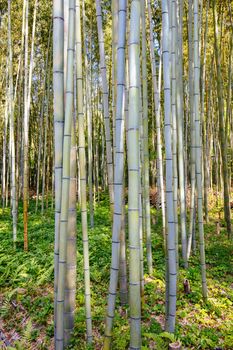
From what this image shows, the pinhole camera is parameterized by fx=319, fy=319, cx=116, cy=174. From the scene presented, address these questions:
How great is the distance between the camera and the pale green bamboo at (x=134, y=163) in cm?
130

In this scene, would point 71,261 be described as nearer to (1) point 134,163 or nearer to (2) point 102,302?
(2) point 102,302

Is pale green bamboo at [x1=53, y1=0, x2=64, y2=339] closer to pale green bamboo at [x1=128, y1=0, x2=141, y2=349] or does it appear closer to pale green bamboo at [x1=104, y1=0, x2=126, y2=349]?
pale green bamboo at [x1=104, y1=0, x2=126, y2=349]

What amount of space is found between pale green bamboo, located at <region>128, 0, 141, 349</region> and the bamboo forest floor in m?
0.50

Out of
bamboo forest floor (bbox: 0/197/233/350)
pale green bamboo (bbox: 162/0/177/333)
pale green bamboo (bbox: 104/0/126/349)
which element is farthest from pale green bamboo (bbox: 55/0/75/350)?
bamboo forest floor (bbox: 0/197/233/350)

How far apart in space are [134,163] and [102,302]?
5.34 feet

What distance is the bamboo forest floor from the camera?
83.7 inches

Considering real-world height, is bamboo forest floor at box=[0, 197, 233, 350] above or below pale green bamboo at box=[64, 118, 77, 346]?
below

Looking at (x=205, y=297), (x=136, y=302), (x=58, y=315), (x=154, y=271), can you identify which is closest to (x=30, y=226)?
(x=154, y=271)

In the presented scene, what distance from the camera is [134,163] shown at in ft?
4.41

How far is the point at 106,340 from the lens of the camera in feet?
5.31

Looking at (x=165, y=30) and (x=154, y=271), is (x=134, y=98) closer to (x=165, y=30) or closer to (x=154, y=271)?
(x=165, y=30)

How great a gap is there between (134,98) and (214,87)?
628cm

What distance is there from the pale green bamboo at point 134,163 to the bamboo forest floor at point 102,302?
1.65ft

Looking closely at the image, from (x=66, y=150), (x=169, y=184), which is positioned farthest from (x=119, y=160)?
(x=169, y=184)
